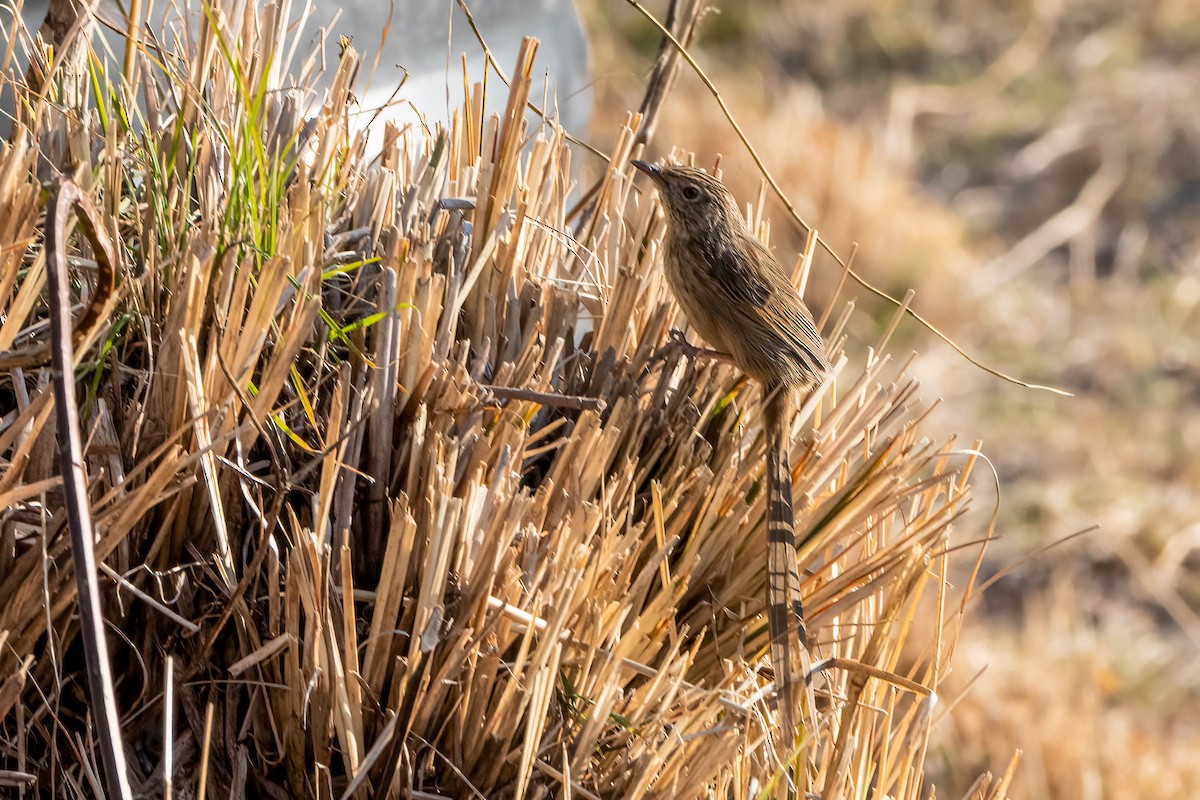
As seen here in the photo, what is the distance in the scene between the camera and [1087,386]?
30.1 feet

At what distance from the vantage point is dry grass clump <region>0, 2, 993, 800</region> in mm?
1719

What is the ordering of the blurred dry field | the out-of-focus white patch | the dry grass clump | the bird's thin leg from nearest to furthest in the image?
the dry grass clump < the bird's thin leg < the out-of-focus white patch < the blurred dry field

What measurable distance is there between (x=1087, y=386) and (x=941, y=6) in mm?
5618

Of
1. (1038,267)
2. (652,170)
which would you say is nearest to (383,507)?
(652,170)

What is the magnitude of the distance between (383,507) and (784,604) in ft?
2.11

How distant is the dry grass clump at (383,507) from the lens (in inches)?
67.7

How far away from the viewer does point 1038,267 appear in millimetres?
10148

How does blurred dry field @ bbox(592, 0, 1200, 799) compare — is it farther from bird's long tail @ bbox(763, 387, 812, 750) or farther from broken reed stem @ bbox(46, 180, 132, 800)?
broken reed stem @ bbox(46, 180, 132, 800)

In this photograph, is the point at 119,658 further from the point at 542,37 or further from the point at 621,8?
the point at 621,8

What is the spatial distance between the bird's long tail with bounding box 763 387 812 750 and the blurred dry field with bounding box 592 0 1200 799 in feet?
12.9

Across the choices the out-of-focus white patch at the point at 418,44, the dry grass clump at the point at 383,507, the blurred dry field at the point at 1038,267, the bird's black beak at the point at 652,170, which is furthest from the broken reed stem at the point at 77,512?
the blurred dry field at the point at 1038,267

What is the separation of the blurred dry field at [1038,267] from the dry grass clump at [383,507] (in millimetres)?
3883

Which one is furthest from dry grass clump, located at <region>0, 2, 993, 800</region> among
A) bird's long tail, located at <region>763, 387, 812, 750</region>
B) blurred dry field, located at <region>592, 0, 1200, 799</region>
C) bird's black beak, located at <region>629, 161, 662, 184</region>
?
blurred dry field, located at <region>592, 0, 1200, 799</region>

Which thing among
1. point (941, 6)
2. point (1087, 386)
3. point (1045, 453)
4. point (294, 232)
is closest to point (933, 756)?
point (1045, 453)
